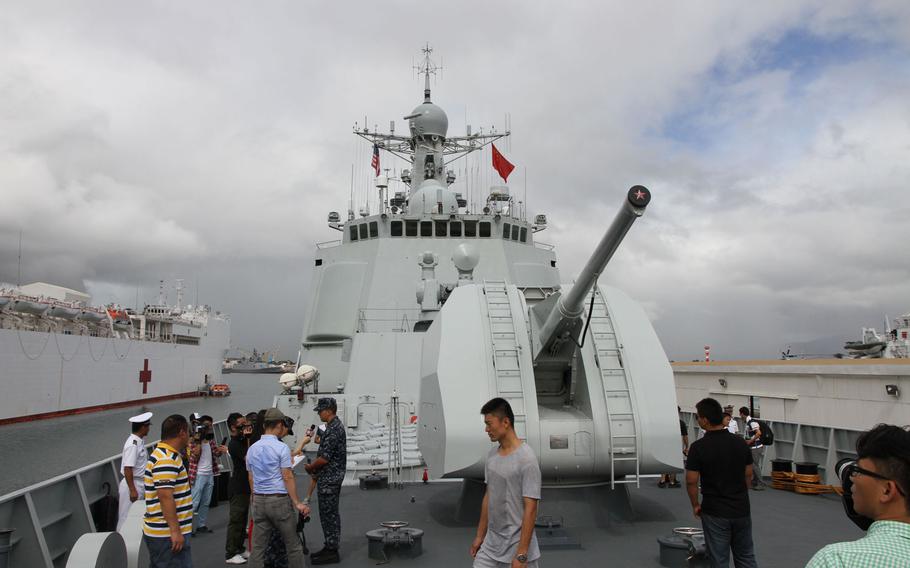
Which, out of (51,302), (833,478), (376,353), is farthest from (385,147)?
(51,302)

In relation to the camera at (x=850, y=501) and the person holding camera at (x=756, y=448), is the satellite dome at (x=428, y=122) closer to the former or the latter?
the person holding camera at (x=756, y=448)

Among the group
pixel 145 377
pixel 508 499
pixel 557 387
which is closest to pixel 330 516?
pixel 508 499

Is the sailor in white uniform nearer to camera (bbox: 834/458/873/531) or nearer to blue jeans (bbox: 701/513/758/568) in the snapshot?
blue jeans (bbox: 701/513/758/568)

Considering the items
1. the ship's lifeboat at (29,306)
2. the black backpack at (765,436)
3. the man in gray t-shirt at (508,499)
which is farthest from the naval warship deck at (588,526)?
the ship's lifeboat at (29,306)

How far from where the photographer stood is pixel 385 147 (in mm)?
19594

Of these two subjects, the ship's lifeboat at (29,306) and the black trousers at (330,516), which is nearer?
the black trousers at (330,516)

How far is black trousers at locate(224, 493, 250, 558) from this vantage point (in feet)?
14.6

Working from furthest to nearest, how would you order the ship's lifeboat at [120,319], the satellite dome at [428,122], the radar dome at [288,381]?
the ship's lifeboat at [120,319] < the satellite dome at [428,122] < the radar dome at [288,381]

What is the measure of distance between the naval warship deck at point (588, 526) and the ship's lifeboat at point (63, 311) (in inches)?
1185

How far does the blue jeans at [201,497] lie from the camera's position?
527cm

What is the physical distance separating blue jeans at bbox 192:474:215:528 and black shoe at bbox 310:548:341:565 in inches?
59.7

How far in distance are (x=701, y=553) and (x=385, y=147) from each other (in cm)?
1712

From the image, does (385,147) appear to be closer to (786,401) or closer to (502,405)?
(786,401)

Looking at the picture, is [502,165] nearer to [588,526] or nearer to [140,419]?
[588,526]
